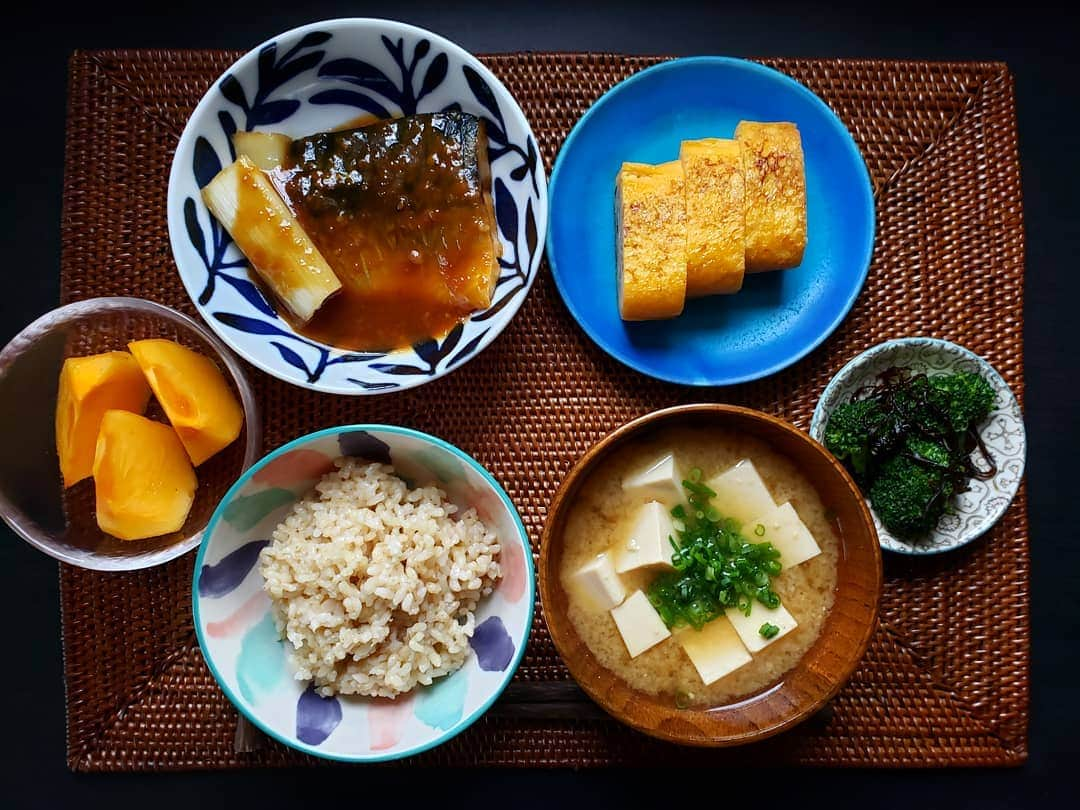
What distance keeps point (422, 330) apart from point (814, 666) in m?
1.16

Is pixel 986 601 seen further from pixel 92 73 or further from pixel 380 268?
pixel 92 73

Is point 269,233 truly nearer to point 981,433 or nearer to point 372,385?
point 372,385

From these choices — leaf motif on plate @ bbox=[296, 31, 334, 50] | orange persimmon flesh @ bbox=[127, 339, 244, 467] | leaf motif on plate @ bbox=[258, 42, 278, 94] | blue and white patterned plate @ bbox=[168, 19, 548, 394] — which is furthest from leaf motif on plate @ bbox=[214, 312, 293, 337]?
leaf motif on plate @ bbox=[296, 31, 334, 50]

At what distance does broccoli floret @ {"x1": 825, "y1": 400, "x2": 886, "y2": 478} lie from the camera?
6.81 ft

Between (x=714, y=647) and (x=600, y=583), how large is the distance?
0.30 meters

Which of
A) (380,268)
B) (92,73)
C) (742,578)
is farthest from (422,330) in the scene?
(92,73)

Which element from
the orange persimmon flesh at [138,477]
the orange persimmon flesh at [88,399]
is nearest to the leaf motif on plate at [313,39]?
the orange persimmon flesh at [88,399]

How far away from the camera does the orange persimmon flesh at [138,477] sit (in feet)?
5.98

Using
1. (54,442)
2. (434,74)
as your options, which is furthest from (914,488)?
(54,442)

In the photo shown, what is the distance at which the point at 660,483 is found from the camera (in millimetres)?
1960

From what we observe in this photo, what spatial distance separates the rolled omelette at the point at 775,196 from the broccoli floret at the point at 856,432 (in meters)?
0.41

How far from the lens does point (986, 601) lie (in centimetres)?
221

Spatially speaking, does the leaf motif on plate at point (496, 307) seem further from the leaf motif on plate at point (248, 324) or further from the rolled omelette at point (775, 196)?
the rolled omelette at point (775, 196)

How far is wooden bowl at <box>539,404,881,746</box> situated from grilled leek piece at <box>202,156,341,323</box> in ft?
2.33
